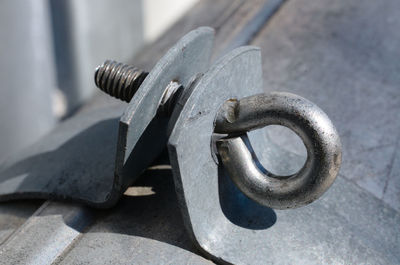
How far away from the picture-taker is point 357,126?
0.75 metres

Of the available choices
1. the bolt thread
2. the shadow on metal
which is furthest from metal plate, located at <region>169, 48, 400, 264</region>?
the bolt thread

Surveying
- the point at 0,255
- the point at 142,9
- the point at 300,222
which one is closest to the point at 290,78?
the point at 300,222

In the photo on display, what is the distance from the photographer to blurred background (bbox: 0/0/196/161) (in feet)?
5.03

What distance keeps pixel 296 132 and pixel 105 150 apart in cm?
27

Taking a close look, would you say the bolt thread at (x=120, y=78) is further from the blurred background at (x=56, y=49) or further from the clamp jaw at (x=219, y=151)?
the blurred background at (x=56, y=49)

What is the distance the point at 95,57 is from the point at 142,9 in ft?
1.35

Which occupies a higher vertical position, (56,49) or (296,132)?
(296,132)

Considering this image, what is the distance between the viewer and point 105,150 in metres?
0.71

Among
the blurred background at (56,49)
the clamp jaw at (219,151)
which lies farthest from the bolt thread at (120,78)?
the blurred background at (56,49)

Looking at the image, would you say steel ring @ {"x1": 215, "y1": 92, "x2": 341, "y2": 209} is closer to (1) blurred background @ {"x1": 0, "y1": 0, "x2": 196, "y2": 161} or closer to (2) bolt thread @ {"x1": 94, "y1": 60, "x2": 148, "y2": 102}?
(2) bolt thread @ {"x1": 94, "y1": 60, "x2": 148, "y2": 102}

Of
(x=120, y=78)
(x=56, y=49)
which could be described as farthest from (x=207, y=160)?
(x=56, y=49)

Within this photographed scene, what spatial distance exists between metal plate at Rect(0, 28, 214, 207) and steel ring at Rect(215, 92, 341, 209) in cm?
8

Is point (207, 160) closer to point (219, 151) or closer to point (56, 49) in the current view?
point (219, 151)

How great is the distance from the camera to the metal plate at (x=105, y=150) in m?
0.57
